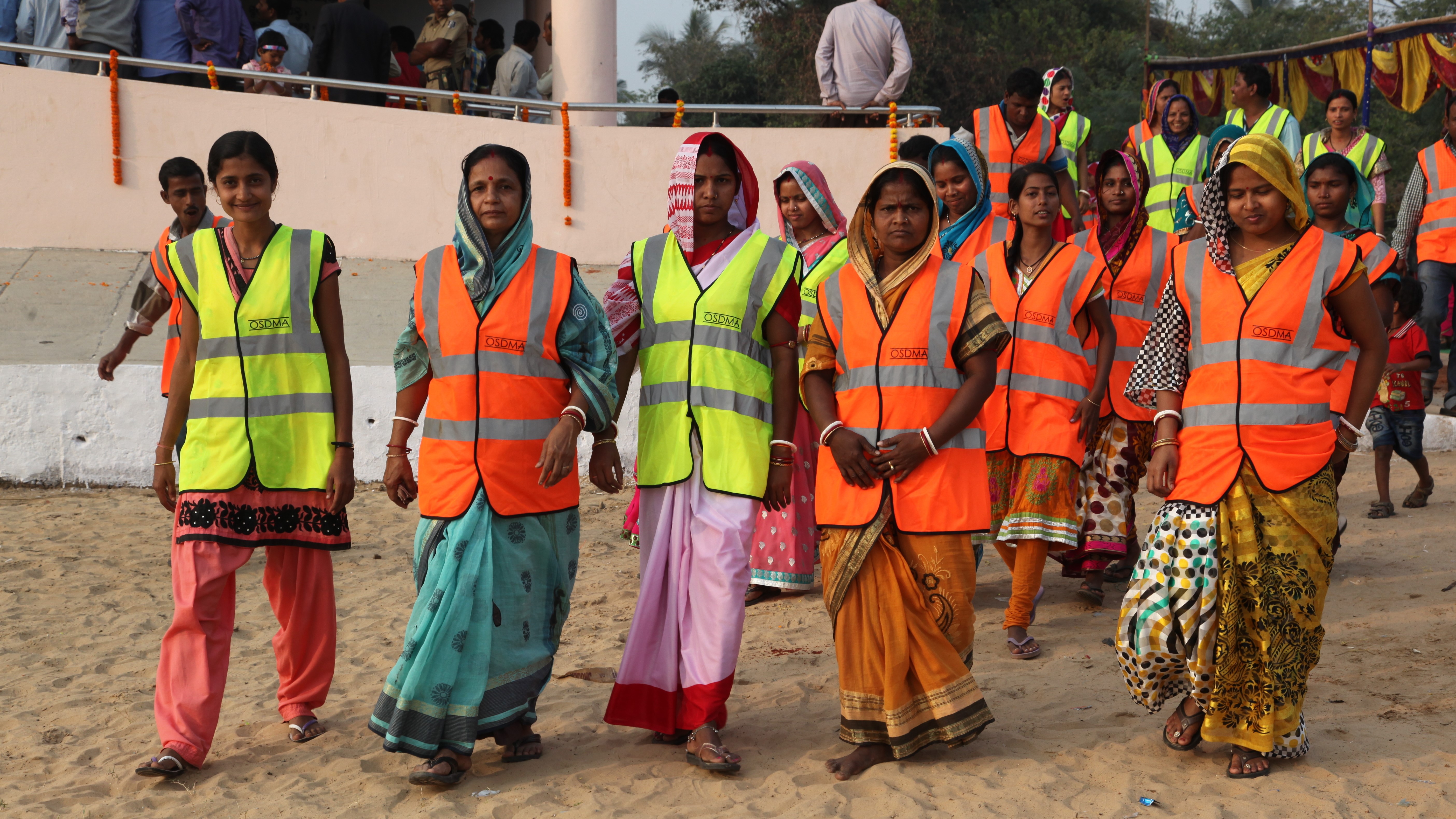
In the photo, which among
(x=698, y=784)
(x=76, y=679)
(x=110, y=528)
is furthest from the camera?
(x=110, y=528)

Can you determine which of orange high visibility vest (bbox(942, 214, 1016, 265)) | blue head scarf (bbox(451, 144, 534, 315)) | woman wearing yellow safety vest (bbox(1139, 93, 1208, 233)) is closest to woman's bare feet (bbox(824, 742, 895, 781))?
blue head scarf (bbox(451, 144, 534, 315))

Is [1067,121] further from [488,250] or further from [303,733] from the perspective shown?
[303,733]

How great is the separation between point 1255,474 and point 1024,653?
1841 mm

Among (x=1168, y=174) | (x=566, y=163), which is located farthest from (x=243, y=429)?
(x=566, y=163)

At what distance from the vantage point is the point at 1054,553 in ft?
21.1

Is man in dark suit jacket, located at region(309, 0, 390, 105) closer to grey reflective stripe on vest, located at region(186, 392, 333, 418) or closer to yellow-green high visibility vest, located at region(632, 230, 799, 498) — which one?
grey reflective stripe on vest, located at region(186, 392, 333, 418)

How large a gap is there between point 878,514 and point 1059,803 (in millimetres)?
1041

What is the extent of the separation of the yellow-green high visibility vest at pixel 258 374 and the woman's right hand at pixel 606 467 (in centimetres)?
96

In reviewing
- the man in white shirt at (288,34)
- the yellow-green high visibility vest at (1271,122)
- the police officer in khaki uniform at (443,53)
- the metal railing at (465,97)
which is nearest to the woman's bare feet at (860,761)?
the yellow-green high visibility vest at (1271,122)

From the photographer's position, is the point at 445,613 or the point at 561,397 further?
the point at 561,397

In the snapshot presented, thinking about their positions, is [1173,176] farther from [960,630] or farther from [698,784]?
[698,784]

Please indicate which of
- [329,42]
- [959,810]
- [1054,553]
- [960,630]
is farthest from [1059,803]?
[329,42]

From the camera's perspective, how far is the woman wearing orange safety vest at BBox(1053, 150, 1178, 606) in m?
6.20

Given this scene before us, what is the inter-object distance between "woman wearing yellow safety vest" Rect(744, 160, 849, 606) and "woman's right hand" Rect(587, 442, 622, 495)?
1839mm
